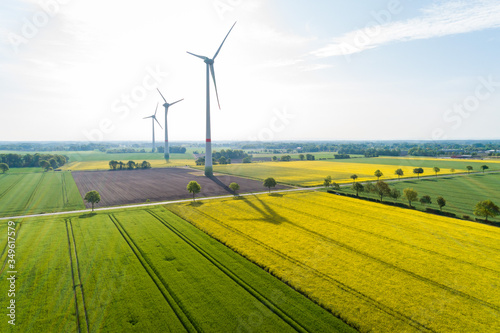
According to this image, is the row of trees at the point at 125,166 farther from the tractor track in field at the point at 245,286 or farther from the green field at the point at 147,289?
the tractor track in field at the point at 245,286

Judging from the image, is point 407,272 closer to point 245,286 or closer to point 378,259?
point 378,259

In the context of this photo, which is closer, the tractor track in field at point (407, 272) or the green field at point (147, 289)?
the green field at point (147, 289)

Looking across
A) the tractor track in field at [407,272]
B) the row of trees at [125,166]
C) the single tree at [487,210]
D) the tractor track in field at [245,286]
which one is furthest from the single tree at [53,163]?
the single tree at [487,210]

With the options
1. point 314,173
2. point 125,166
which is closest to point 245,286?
point 314,173

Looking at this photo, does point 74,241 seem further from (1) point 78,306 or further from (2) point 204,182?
(2) point 204,182

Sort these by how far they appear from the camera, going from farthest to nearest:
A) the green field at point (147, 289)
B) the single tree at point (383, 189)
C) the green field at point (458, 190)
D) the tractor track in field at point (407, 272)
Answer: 1. the single tree at point (383, 189)
2. the green field at point (458, 190)
3. the tractor track in field at point (407, 272)
4. the green field at point (147, 289)

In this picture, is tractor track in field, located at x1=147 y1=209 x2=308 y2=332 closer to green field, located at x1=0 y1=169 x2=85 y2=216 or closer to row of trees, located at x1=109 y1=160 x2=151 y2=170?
green field, located at x1=0 y1=169 x2=85 y2=216

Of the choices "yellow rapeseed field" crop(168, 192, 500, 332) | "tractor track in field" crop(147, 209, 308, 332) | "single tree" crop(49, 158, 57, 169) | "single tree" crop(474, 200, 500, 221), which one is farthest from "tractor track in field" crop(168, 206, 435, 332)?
"single tree" crop(49, 158, 57, 169)
